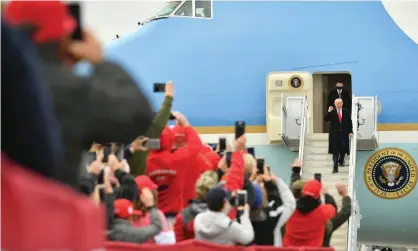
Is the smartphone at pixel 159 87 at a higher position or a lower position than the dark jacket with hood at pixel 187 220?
higher

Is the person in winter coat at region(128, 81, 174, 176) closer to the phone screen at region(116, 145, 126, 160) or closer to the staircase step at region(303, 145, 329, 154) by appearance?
the phone screen at region(116, 145, 126, 160)

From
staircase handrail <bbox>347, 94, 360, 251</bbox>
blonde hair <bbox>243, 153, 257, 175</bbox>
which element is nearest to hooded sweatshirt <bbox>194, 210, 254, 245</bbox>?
blonde hair <bbox>243, 153, 257, 175</bbox>

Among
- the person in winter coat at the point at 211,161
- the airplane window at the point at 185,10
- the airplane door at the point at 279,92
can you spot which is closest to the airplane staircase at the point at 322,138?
the airplane door at the point at 279,92

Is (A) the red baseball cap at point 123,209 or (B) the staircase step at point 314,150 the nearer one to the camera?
(A) the red baseball cap at point 123,209

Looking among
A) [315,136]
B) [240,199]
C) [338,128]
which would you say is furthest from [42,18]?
[315,136]

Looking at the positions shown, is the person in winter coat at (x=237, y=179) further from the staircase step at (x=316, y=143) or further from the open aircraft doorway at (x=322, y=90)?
the open aircraft doorway at (x=322, y=90)

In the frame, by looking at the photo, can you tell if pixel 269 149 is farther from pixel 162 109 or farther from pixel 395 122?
pixel 162 109

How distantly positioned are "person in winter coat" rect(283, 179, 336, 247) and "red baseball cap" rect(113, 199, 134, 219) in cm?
274

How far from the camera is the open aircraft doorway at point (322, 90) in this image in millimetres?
15875

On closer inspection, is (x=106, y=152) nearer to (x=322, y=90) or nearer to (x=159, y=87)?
(x=159, y=87)

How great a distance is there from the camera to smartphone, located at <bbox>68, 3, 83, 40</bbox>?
10.3 feet

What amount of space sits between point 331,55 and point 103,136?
41.3ft

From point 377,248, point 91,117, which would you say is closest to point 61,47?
point 91,117

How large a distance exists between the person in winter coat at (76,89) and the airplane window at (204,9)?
12746mm
